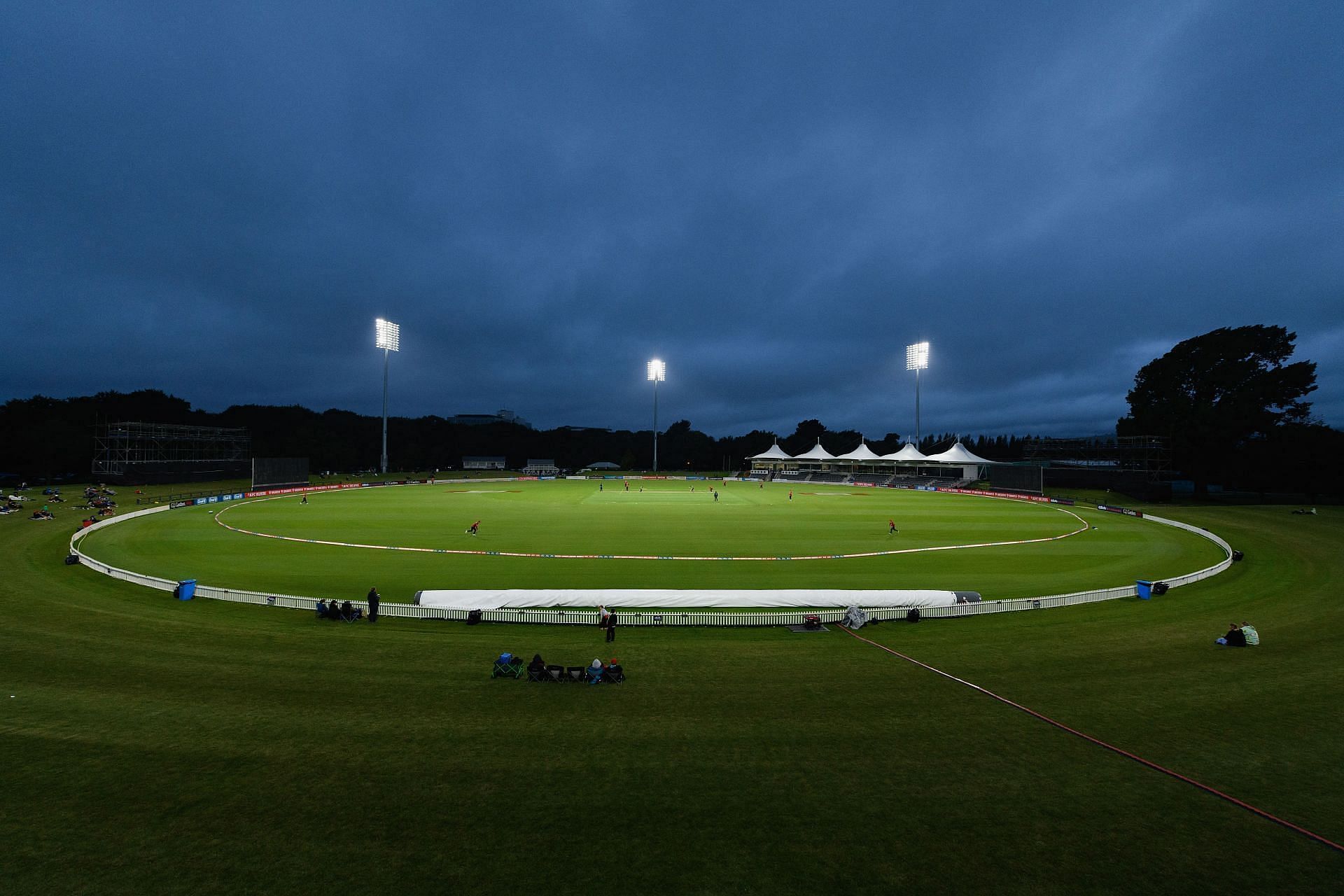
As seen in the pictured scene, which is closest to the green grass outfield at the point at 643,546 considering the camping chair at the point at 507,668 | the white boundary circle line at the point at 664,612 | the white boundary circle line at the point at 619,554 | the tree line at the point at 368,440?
the white boundary circle line at the point at 619,554

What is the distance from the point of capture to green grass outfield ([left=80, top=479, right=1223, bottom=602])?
909 inches

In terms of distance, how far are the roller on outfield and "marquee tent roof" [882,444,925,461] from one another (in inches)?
2993

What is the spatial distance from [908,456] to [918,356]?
1664cm

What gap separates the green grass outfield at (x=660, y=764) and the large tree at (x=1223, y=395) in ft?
205

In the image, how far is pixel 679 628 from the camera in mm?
17000

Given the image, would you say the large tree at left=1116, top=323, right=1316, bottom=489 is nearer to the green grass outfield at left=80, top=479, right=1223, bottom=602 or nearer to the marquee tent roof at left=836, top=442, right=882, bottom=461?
the green grass outfield at left=80, top=479, right=1223, bottom=602

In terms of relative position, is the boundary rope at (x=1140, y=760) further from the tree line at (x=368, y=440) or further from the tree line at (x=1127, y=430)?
the tree line at (x=368, y=440)

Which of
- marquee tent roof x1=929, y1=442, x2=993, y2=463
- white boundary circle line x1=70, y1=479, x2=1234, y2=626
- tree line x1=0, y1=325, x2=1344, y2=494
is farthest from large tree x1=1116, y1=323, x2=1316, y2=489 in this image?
white boundary circle line x1=70, y1=479, x2=1234, y2=626

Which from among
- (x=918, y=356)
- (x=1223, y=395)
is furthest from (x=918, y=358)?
(x=1223, y=395)

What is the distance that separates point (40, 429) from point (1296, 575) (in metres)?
145

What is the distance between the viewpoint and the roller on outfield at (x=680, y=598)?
1806cm

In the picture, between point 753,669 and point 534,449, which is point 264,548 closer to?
point 753,669

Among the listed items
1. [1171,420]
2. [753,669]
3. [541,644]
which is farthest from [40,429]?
[1171,420]

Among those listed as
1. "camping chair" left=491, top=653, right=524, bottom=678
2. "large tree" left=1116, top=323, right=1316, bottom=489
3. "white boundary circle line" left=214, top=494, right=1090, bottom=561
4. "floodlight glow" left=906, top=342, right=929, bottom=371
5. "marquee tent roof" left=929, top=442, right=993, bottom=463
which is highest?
"floodlight glow" left=906, top=342, right=929, bottom=371
